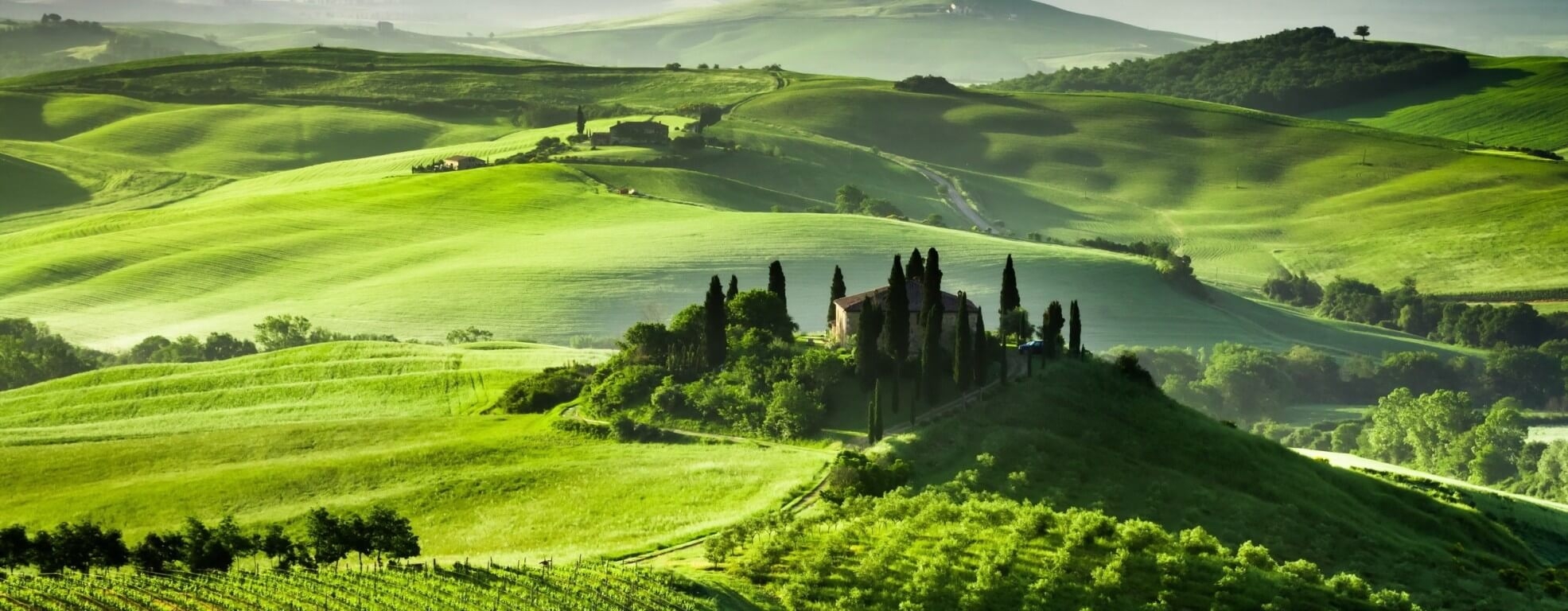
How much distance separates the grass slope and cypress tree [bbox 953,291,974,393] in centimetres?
276

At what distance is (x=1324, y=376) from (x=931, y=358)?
11063cm

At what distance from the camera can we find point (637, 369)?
3472 inches

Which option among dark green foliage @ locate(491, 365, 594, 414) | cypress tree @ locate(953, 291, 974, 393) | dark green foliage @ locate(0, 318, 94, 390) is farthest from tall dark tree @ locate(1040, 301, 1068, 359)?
dark green foliage @ locate(0, 318, 94, 390)

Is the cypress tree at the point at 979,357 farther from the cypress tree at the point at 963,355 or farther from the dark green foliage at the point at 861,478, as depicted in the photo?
the dark green foliage at the point at 861,478

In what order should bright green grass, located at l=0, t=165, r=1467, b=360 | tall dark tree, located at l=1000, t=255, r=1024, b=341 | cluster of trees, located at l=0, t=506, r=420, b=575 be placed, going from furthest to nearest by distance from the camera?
bright green grass, located at l=0, t=165, r=1467, b=360 < tall dark tree, located at l=1000, t=255, r=1024, b=341 < cluster of trees, located at l=0, t=506, r=420, b=575

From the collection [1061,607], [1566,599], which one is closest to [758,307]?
[1061,607]

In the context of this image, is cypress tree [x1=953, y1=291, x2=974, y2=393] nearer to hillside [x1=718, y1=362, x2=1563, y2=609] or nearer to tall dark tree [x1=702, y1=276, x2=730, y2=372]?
hillside [x1=718, y1=362, x2=1563, y2=609]

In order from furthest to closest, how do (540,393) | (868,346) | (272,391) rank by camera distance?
(272,391) < (540,393) < (868,346)

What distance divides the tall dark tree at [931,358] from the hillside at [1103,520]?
3633 millimetres

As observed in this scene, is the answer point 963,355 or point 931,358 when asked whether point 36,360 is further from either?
point 963,355

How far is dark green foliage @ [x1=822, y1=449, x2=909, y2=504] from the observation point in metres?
67.6

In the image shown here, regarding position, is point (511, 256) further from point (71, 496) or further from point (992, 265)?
point (71, 496)

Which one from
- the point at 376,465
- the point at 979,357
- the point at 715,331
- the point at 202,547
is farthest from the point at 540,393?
the point at 202,547

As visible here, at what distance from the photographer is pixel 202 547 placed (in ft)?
196
